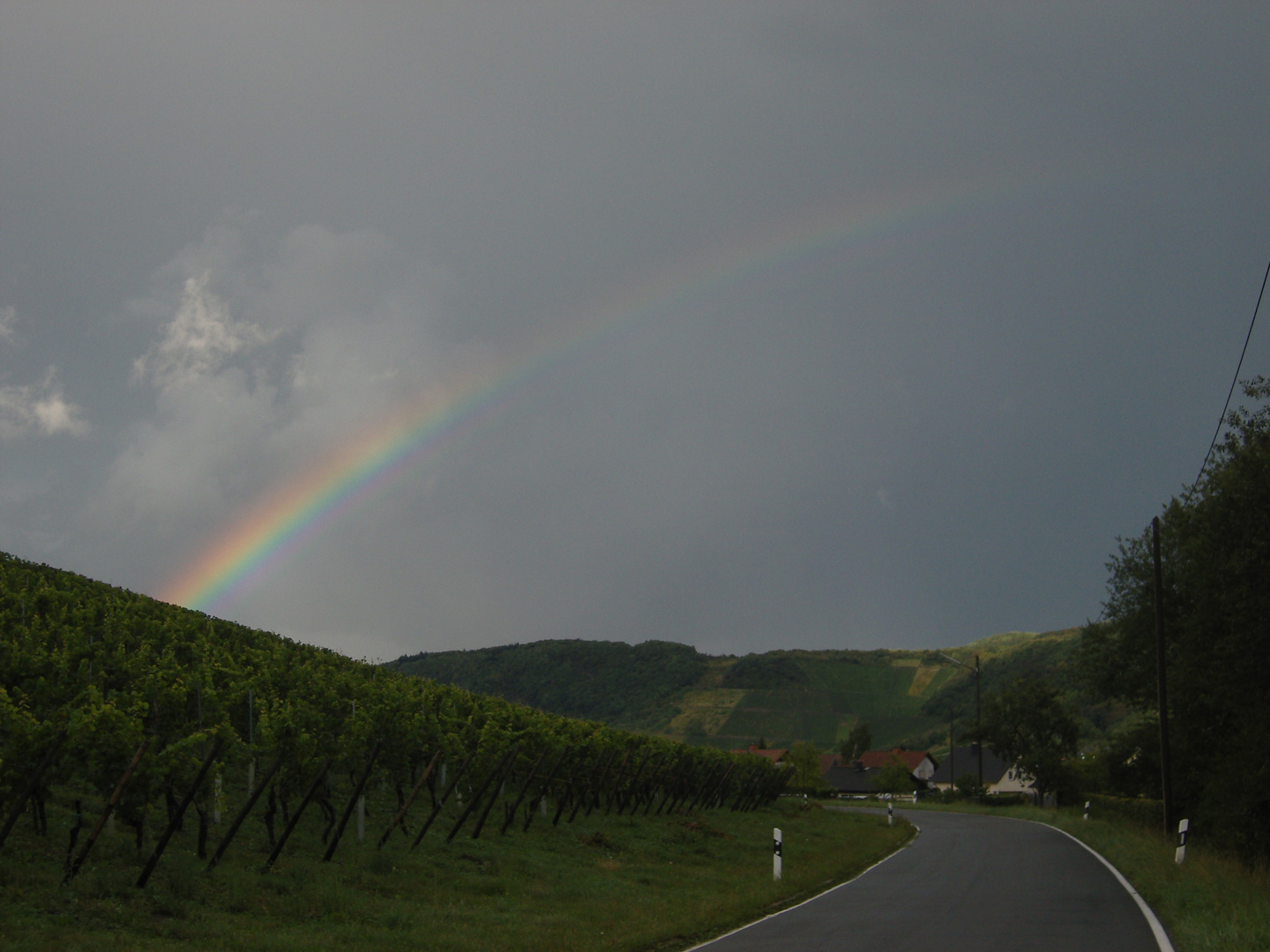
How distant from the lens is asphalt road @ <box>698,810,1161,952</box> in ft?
41.1

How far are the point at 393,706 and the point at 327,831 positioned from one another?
483 cm

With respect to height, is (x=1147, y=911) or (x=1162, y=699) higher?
(x=1162, y=699)

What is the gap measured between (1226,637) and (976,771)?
107111mm

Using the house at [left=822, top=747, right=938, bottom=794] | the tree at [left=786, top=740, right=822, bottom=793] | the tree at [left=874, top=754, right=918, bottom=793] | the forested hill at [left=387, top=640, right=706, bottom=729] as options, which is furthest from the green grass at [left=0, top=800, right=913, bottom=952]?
the forested hill at [left=387, top=640, right=706, bottom=729]

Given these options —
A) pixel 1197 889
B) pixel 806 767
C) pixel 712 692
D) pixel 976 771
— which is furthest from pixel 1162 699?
pixel 712 692

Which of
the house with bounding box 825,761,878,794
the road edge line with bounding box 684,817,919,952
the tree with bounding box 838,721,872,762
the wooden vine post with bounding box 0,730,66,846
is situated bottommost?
the house with bounding box 825,761,878,794

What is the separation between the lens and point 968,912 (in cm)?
1575

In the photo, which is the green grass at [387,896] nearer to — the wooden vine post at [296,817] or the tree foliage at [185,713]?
the wooden vine post at [296,817]

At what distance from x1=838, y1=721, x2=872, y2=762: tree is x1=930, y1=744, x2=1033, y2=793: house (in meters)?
9.32

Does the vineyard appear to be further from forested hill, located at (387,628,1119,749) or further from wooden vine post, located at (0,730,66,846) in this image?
forested hill, located at (387,628,1119,749)

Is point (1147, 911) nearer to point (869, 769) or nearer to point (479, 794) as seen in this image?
point (479, 794)

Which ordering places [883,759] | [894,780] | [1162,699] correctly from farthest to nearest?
[883,759] < [894,780] < [1162,699]

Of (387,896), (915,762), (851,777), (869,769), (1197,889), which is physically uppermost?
(1197,889)

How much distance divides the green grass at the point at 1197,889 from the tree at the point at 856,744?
107 m
